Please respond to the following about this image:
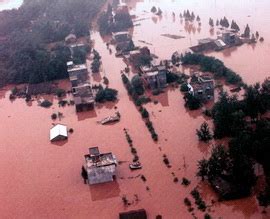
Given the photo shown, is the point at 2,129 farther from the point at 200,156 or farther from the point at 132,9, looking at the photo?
the point at 132,9

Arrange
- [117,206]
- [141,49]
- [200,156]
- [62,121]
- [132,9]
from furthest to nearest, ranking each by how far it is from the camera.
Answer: [132,9]
[141,49]
[62,121]
[200,156]
[117,206]

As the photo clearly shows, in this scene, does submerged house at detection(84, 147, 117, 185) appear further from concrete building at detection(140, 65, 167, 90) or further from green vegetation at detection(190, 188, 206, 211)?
concrete building at detection(140, 65, 167, 90)

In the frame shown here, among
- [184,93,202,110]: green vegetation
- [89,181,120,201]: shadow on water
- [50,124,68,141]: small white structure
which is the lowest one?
[89,181,120,201]: shadow on water

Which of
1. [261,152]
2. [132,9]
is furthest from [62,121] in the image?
[132,9]

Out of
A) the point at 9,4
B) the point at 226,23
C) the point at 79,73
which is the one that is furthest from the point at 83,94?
the point at 9,4

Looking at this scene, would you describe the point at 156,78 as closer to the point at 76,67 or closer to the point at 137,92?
the point at 137,92

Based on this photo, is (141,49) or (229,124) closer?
(229,124)

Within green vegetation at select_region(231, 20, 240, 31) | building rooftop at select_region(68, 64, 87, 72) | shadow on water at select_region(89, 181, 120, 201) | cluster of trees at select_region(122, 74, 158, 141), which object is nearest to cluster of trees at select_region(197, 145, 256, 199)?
shadow on water at select_region(89, 181, 120, 201)
